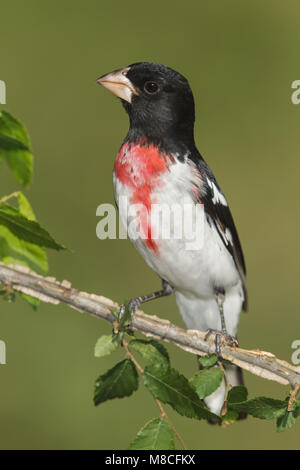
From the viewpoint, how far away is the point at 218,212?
243cm

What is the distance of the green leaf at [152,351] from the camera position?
149 cm

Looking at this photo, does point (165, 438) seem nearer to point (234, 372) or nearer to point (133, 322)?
point (133, 322)

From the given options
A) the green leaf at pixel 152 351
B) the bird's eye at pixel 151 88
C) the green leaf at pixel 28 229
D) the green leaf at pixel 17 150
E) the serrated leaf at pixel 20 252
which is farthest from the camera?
the bird's eye at pixel 151 88

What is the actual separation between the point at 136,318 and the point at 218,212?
95cm

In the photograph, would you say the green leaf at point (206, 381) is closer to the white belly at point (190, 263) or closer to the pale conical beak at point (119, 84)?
the white belly at point (190, 263)

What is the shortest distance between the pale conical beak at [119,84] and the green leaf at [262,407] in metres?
1.36

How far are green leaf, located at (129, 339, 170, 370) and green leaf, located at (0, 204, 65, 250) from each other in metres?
0.36

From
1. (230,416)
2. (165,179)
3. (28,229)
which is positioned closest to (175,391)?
(230,416)

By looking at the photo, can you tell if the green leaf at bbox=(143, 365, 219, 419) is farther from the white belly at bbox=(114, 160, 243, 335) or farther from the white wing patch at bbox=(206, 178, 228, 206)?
the white wing patch at bbox=(206, 178, 228, 206)

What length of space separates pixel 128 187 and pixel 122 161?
12 centimetres

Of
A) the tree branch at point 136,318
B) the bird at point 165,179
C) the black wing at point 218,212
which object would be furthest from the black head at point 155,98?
the tree branch at point 136,318

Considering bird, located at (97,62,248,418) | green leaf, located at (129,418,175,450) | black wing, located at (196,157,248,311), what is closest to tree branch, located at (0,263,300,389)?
green leaf, located at (129,418,175,450)

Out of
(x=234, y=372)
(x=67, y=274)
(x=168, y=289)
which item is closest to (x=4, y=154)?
(x=168, y=289)

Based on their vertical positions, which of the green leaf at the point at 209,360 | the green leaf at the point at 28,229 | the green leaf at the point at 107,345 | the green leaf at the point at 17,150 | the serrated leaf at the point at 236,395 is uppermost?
the green leaf at the point at 17,150
